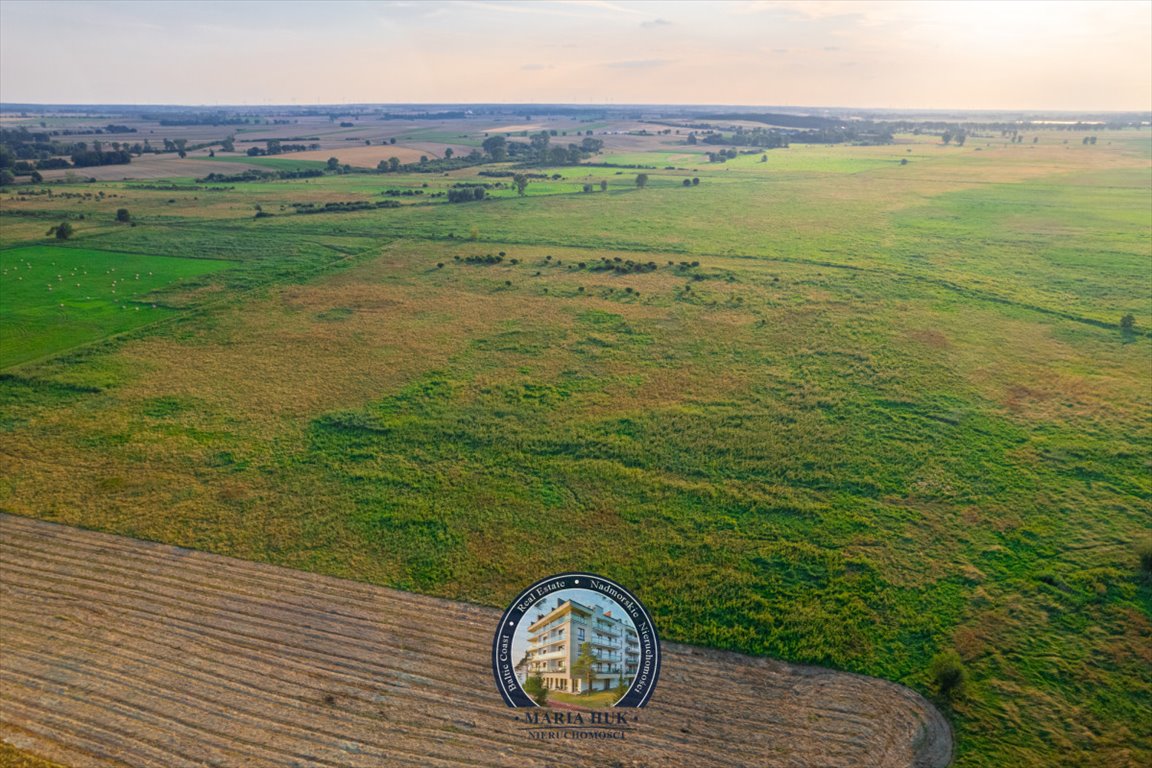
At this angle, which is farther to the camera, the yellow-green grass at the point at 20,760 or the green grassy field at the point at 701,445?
the green grassy field at the point at 701,445

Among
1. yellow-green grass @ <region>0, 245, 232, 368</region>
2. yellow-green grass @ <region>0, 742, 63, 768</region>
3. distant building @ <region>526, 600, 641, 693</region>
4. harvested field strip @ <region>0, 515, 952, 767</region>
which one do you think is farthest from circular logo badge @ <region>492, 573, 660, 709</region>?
yellow-green grass @ <region>0, 245, 232, 368</region>

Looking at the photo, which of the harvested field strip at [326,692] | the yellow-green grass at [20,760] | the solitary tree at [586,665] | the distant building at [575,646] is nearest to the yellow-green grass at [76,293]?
the harvested field strip at [326,692]

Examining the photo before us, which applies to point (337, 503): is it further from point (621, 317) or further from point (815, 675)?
point (621, 317)

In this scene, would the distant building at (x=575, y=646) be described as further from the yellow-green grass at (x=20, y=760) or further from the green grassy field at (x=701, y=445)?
the yellow-green grass at (x=20, y=760)

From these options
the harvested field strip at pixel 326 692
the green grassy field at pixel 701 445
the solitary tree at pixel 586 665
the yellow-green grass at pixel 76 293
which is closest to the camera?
the harvested field strip at pixel 326 692

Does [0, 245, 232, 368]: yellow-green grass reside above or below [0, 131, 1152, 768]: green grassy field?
above

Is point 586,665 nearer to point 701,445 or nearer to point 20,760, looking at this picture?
point 20,760

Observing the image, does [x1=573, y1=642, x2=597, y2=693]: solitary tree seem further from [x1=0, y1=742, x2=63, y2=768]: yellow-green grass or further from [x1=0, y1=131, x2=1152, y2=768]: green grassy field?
[x1=0, y1=742, x2=63, y2=768]: yellow-green grass
